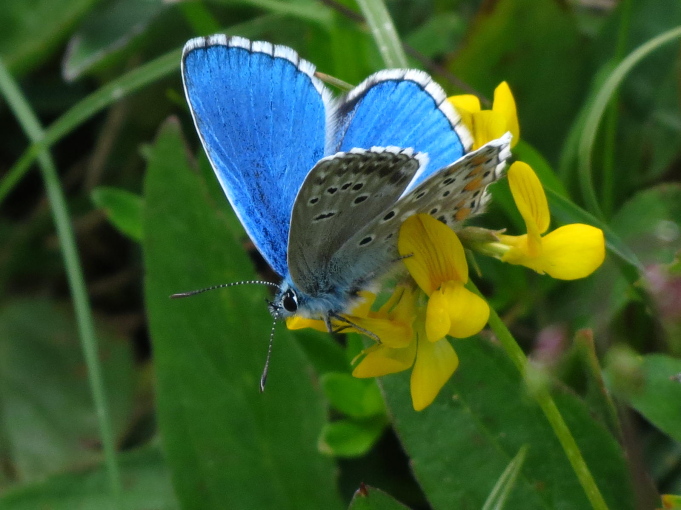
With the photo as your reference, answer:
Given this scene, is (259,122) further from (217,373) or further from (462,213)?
(217,373)

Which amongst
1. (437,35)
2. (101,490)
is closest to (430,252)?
(437,35)

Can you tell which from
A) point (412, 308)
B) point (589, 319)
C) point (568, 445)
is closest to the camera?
point (568, 445)

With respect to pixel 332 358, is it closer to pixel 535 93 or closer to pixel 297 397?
pixel 297 397

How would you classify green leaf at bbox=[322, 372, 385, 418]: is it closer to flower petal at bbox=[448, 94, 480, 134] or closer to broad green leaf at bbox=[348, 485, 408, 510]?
broad green leaf at bbox=[348, 485, 408, 510]

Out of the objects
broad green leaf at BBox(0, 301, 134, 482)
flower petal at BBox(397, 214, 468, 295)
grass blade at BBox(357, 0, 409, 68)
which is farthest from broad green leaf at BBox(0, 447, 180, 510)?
grass blade at BBox(357, 0, 409, 68)

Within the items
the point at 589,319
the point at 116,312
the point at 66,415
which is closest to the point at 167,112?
the point at 116,312

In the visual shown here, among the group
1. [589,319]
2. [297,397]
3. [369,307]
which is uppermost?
[369,307]
